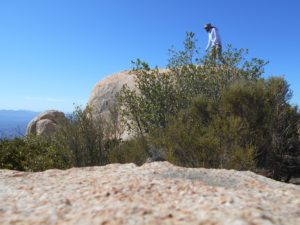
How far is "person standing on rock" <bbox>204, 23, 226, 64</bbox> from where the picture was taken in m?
17.0

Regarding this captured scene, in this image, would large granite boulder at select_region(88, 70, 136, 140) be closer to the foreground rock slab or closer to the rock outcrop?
the rock outcrop

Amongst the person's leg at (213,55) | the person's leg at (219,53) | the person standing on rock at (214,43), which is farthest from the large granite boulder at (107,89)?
the person's leg at (213,55)

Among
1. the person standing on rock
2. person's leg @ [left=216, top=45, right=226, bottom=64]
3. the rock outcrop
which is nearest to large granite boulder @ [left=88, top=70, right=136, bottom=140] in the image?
the rock outcrop

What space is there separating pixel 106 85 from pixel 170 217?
2261cm

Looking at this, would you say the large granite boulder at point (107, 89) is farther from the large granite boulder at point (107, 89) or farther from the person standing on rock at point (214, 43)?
the person standing on rock at point (214, 43)

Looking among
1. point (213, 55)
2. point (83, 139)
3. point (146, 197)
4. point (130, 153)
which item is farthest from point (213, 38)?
point (146, 197)

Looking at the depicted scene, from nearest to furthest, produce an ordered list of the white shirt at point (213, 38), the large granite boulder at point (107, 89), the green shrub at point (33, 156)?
the green shrub at point (33, 156), the white shirt at point (213, 38), the large granite boulder at point (107, 89)

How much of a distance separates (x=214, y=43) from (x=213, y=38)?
37 cm

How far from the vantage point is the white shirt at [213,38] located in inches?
698

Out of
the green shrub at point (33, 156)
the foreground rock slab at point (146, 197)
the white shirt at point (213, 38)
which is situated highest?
the white shirt at point (213, 38)

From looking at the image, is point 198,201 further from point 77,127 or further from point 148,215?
point 77,127

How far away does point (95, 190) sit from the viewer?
579 cm

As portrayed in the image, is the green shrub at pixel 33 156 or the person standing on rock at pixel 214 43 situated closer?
the green shrub at pixel 33 156

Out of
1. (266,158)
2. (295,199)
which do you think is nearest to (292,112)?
(266,158)
